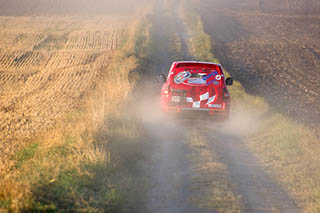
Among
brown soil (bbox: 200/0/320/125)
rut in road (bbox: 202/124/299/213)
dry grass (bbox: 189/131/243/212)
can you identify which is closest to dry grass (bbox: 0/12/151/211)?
dry grass (bbox: 189/131/243/212)

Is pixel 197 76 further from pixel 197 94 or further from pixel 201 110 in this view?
pixel 201 110

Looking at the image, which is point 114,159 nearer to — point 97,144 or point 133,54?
point 97,144

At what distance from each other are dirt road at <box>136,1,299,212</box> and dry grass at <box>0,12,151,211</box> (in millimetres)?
655

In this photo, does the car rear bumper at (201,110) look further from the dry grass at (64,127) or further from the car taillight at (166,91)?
the dry grass at (64,127)

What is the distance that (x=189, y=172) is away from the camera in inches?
312

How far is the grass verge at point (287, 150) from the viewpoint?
735cm

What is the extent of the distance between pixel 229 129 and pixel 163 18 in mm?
36203

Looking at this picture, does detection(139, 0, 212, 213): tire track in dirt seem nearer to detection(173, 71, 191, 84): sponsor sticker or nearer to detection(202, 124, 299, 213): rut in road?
detection(202, 124, 299, 213): rut in road

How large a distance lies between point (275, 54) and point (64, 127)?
18.7 metres

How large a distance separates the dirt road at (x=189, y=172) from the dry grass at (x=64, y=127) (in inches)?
25.8

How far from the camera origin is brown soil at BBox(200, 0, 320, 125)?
48.8ft

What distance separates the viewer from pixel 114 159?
757 cm

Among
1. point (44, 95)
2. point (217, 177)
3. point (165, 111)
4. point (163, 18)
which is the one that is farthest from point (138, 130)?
point (163, 18)

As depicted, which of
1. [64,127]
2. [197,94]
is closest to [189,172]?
[197,94]
